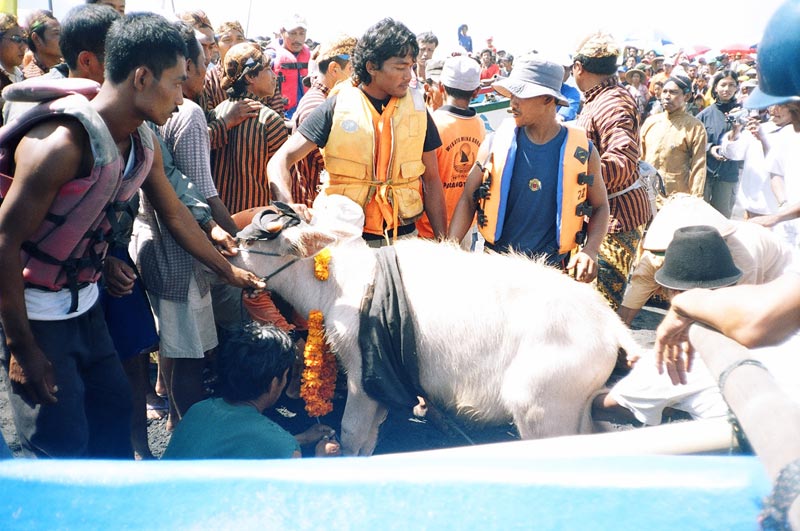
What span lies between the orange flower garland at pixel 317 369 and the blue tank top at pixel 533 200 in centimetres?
115

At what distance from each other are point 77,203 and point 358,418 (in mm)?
1762

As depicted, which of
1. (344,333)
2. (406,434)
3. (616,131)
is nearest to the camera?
(344,333)

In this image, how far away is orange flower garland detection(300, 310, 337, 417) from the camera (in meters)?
3.61

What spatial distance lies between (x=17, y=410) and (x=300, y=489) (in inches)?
70.9

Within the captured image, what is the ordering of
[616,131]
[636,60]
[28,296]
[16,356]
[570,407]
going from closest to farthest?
[16,356] → [28,296] → [570,407] → [616,131] → [636,60]

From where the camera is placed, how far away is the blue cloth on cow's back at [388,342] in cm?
340

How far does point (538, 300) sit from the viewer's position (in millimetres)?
3312

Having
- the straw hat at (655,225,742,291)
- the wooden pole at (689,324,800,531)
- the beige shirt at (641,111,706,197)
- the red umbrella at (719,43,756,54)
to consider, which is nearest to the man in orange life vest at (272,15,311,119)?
the beige shirt at (641,111,706,197)

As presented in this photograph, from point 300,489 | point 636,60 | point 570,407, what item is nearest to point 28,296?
point 300,489

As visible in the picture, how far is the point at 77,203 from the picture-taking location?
8.09ft

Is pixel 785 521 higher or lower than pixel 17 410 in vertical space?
higher

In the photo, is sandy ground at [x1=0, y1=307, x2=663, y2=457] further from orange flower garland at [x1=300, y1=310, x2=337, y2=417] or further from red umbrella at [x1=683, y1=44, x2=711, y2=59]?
red umbrella at [x1=683, y1=44, x2=711, y2=59]

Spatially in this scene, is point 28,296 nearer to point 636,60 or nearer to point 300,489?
point 300,489

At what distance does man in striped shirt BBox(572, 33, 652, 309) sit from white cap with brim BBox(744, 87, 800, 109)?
9.02ft
